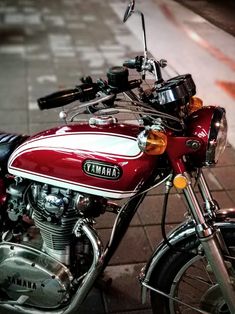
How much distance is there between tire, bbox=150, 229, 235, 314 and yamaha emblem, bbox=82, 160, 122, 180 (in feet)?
1.27

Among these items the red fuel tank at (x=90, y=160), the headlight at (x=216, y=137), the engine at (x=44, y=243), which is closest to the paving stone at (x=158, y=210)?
the engine at (x=44, y=243)

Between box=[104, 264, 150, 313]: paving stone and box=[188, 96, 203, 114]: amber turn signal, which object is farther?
box=[104, 264, 150, 313]: paving stone

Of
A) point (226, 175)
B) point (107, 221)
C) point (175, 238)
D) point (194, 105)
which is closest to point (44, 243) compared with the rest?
point (175, 238)

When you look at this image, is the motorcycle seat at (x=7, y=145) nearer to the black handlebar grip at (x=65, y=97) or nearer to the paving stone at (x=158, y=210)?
the black handlebar grip at (x=65, y=97)

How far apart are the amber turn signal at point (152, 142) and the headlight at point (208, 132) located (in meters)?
0.13

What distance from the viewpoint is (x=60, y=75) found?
5.41 metres

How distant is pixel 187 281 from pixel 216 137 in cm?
75

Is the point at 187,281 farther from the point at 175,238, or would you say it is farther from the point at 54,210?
the point at 54,210

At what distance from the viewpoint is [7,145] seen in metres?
1.92

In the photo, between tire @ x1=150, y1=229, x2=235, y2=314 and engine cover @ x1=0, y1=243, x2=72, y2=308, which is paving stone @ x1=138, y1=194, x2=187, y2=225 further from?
engine cover @ x1=0, y1=243, x2=72, y2=308

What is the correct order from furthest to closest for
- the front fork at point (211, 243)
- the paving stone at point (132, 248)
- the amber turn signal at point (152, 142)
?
the paving stone at point (132, 248)
the front fork at point (211, 243)
the amber turn signal at point (152, 142)

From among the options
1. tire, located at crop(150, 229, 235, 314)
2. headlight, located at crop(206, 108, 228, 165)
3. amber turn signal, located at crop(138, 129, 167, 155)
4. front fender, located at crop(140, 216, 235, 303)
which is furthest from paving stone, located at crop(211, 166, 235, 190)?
amber turn signal, located at crop(138, 129, 167, 155)

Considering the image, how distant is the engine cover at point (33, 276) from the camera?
6.14ft

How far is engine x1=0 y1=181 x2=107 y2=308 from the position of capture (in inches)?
68.5
